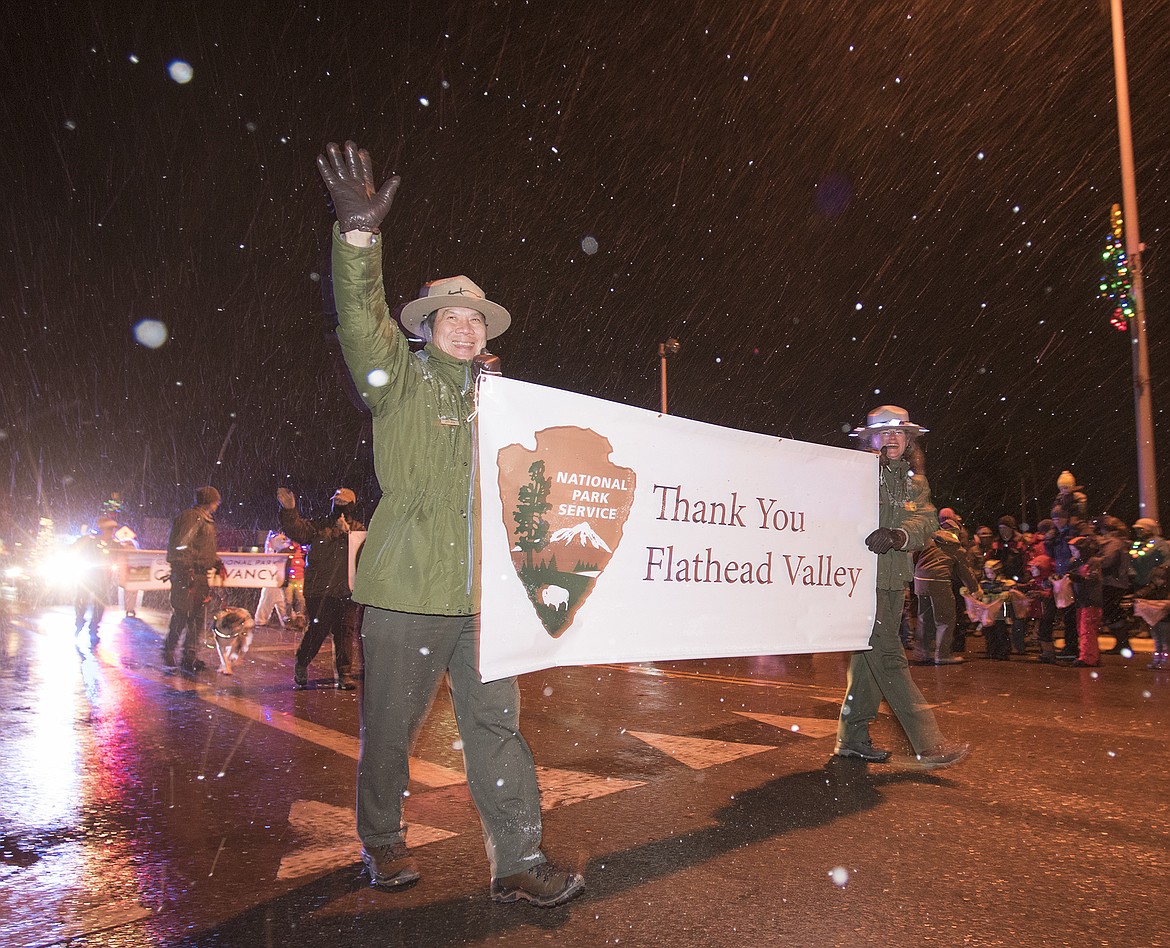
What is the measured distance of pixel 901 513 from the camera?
5.23 meters

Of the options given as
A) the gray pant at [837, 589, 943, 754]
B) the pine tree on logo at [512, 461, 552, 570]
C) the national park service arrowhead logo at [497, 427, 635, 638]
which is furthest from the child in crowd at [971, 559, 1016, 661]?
the pine tree on logo at [512, 461, 552, 570]

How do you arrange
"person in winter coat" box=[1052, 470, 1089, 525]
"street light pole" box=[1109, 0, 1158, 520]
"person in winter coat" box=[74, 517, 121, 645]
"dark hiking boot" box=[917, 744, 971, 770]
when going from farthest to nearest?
1. "street light pole" box=[1109, 0, 1158, 520]
2. "person in winter coat" box=[74, 517, 121, 645]
3. "person in winter coat" box=[1052, 470, 1089, 525]
4. "dark hiking boot" box=[917, 744, 971, 770]

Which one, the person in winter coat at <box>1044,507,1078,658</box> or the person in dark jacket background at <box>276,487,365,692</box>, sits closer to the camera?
the person in dark jacket background at <box>276,487,365,692</box>

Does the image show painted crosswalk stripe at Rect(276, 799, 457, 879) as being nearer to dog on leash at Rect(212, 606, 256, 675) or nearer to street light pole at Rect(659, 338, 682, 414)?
dog on leash at Rect(212, 606, 256, 675)

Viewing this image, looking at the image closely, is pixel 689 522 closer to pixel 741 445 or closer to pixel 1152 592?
pixel 741 445

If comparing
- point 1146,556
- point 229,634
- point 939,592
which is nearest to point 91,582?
point 229,634

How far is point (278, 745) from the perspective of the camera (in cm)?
588

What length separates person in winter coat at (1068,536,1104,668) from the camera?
10.5 m

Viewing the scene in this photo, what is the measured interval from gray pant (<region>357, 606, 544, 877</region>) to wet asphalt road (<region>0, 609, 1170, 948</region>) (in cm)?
27

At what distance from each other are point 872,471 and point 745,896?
2.60 metres

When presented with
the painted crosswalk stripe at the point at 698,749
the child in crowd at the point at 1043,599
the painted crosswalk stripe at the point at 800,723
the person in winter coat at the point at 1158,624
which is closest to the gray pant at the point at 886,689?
the painted crosswalk stripe at the point at 698,749

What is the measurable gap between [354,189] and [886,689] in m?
3.72

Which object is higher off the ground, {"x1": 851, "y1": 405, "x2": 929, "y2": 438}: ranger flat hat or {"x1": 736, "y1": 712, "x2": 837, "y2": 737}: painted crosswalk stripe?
{"x1": 851, "y1": 405, "x2": 929, "y2": 438}: ranger flat hat

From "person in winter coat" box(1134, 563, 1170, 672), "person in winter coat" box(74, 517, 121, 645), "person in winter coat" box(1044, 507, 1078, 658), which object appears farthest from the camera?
"person in winter coat" box(74, 517, 121, 645)
